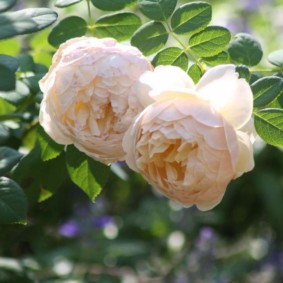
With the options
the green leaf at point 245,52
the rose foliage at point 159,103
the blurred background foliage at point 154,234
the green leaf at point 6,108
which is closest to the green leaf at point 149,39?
the rose foliage at point 159,103

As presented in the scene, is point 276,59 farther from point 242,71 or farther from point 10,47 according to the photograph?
point 10,47

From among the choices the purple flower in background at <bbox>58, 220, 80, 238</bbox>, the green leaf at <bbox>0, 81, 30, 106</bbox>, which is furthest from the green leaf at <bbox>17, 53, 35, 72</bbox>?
the purple flower in background at <bbox>58, 220, 80, 238</bbox>

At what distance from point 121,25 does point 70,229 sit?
4.84 ft

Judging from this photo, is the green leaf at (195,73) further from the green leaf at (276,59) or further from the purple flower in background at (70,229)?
the purple flower in background at (70,229)

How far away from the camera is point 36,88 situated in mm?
1226

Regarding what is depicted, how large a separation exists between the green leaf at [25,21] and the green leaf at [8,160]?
0.20m

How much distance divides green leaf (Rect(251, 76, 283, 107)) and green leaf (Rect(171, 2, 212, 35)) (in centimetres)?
13

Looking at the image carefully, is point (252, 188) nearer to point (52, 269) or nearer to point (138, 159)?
point (52, 269)

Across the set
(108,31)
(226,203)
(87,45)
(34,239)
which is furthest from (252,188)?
(87,45)

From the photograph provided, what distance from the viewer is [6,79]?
0.97 m

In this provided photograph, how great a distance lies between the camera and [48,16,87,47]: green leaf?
1.21 metres

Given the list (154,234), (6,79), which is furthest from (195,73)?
(154,234)

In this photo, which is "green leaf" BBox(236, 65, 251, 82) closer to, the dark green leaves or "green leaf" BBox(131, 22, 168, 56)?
the dark green leaves

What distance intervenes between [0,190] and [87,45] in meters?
0.23
